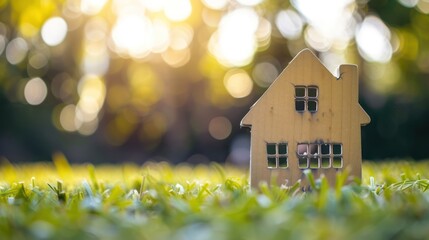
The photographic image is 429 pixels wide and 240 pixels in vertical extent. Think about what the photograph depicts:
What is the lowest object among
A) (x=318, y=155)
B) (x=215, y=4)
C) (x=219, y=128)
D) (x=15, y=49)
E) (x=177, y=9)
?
(x=219, y=128)

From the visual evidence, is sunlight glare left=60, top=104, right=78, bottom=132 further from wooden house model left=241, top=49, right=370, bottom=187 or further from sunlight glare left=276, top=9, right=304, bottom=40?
wooden house model left=241, top=49, right=370, bottom=187

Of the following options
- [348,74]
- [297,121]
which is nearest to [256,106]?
[297,121]

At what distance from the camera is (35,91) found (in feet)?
63.9

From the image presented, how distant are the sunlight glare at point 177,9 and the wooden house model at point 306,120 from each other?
9107 mm

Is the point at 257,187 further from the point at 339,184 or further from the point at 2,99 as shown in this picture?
the point at 2,99

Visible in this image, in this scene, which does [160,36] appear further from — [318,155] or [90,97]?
[318,155]

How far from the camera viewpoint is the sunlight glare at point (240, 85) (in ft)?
55.4

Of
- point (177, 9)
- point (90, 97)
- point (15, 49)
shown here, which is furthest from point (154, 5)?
point (90, 97)

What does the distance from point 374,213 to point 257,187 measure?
0.83m

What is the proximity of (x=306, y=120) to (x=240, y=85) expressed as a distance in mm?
15175

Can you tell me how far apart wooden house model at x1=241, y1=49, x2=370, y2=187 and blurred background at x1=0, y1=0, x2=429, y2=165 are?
9751mm

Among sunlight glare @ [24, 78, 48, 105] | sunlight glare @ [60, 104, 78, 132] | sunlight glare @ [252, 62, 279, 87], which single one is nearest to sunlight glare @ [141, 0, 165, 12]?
sunlight glare @ [252, 62, 279, 87]

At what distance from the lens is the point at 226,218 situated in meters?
1.01

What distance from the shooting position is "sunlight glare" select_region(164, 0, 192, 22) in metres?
11.2
